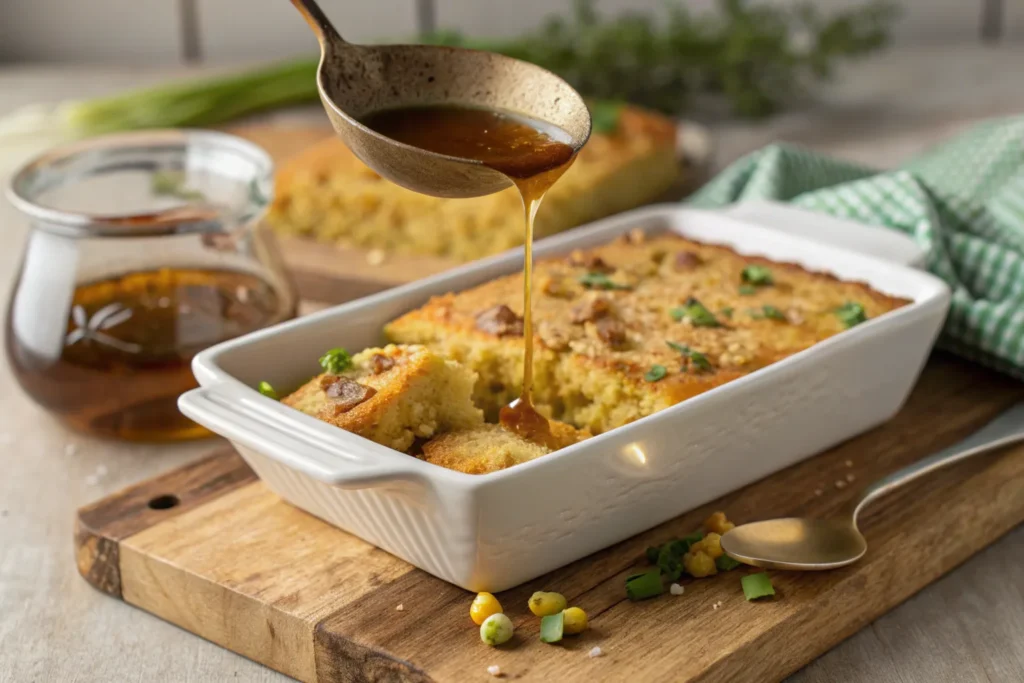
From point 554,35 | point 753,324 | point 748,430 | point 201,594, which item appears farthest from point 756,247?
point 554,35

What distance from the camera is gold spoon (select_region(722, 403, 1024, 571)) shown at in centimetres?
282

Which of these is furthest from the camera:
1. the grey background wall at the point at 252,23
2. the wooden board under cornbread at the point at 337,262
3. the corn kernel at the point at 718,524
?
the grey background wall at the point at 252,23

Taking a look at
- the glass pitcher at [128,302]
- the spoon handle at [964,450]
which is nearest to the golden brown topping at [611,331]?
the spoon handle at [964,450]

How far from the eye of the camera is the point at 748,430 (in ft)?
10.1

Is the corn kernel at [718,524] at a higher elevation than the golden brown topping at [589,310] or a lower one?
lower

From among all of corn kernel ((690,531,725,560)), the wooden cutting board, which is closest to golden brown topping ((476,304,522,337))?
the wooden cutting board

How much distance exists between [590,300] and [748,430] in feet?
1.92

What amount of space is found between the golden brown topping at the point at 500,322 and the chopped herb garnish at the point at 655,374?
0.37m

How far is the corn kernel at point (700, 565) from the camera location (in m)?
2.79

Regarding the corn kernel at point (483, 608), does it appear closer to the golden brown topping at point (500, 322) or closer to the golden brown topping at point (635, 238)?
the golden brown topping at point (500, 322)

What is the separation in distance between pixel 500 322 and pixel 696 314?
1.74ft

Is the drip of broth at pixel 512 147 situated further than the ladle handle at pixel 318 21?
No

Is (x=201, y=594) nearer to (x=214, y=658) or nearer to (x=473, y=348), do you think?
(x=214, y=658)

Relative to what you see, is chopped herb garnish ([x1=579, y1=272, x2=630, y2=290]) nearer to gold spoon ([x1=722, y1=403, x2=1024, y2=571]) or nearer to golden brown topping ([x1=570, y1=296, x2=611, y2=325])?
golden brown topping ([x1=570, y1=296, x2=611, y2=325])
